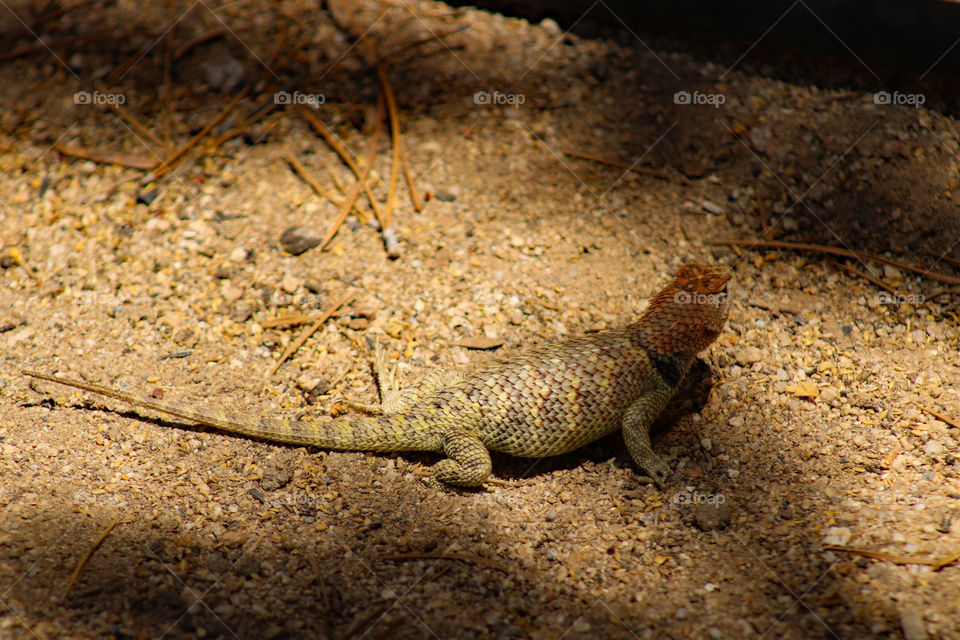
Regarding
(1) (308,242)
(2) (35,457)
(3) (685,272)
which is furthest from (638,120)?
(2) (35,457)

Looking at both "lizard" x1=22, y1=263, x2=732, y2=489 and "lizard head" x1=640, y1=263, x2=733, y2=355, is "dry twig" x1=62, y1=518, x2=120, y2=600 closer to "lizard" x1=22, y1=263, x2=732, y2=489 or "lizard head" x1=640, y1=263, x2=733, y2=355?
"lizard" x1=22, y1=263, x2=732, y2=489

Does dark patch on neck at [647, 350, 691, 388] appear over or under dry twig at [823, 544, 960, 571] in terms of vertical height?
over

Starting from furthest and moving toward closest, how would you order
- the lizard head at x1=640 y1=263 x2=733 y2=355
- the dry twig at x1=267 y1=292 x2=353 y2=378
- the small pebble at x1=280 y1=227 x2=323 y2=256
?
the small pebble at x1=280 y1=227 x2=323 y2=256, the dry twig at x1=267 y1=292 x2=353 y2=378, the lizard head at x1=640 y1=263 x2=733 y2=355

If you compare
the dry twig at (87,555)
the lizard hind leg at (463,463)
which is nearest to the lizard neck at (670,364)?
the lizard hind leg at (463,463)

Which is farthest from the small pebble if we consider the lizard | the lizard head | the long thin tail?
the lizard head

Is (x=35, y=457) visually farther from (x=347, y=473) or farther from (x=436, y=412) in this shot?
(x=436, y=412)

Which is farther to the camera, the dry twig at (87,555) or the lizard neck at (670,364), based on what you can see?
the lizard neck at (670,364)

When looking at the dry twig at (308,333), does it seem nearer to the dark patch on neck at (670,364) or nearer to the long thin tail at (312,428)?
the long thin tail at (312,428)
